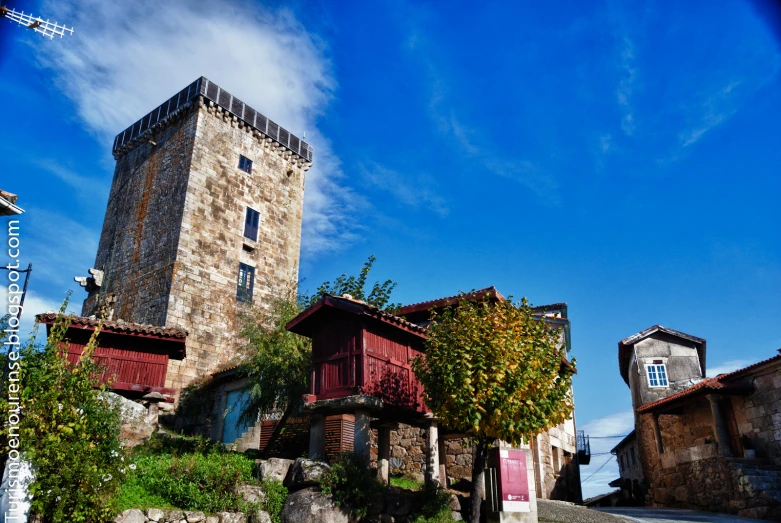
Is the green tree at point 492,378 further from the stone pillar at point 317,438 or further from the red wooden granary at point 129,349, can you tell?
the red wooden granary at point 129,349

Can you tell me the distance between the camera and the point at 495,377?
13008 millimetres

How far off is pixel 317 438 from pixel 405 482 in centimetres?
334

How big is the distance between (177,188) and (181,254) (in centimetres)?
389

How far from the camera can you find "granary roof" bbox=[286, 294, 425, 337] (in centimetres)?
1550

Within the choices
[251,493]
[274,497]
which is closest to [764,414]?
[274,497]

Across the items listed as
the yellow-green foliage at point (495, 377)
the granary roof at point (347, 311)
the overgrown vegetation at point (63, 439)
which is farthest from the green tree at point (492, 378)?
the overgrown vegetation at point (63, 439)

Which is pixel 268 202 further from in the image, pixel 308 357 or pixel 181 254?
pixel 308 357

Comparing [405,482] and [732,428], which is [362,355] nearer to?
[405,482]

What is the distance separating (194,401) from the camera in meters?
25.5

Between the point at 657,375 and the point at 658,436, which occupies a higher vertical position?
the point at 657,375

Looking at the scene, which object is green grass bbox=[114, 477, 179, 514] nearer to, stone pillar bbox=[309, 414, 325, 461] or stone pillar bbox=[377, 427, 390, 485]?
stone pillar bbox=[309, 414, 325, 461]

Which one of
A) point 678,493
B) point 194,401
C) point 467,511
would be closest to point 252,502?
point 467,511

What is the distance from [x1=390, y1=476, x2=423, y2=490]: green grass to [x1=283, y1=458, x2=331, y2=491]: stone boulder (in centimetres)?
330

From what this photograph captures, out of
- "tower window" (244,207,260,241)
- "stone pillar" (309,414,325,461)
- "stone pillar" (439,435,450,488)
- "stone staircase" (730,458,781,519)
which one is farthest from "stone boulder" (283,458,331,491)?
"tower window" (244,207,260,241)
